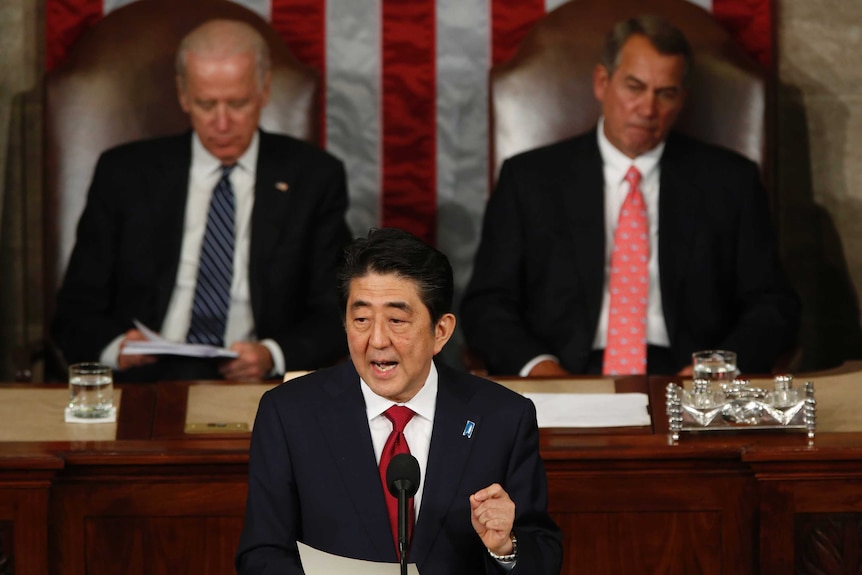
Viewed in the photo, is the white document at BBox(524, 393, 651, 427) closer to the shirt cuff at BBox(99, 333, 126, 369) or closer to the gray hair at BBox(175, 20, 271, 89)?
the shirt cuff at BBox(99, 333, 126, 369)

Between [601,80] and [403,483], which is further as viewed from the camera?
[601,80]

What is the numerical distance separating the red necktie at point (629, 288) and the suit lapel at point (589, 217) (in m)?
0.05

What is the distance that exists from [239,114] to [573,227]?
1.08 meters

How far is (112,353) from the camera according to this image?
4172mm

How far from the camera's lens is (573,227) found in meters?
4.41

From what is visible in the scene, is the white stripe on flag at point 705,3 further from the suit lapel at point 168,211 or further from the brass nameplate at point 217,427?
the brass nameplate at point 217,427

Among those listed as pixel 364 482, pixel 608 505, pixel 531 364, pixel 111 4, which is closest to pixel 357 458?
pixel 364 482

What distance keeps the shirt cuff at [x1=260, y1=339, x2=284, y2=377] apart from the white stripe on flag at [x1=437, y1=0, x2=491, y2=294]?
1187mm

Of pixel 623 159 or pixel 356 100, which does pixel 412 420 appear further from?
pixel 356 100

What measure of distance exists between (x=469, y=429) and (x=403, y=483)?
379 mm

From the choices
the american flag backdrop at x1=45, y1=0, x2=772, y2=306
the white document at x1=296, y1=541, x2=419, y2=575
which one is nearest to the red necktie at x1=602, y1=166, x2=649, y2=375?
the american flag backdrop at x1=45, y1=0, x2=772, y2=306

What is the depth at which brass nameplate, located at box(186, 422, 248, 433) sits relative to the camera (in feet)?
10.1

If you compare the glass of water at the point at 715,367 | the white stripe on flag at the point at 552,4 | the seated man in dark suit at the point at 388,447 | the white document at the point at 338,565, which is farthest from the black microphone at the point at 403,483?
the white stripe on flag at the point at 552,4

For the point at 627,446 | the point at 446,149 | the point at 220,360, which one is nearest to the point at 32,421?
the point at 220,360
